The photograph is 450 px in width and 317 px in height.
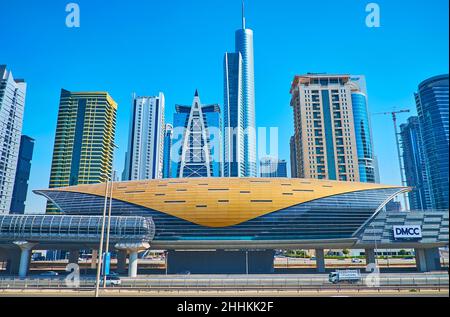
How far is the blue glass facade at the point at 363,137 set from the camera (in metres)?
168

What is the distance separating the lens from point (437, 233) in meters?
66.2

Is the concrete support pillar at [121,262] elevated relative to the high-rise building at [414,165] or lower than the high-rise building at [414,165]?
lower

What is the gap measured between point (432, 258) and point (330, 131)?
104486 millimetres

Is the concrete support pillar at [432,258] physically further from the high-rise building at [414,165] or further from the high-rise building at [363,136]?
the high-rise building at [363,136]

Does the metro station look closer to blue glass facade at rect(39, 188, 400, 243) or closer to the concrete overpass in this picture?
blue glass facade at rect(39, 188, 400, 243)

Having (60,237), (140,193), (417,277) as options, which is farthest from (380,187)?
(60,237)

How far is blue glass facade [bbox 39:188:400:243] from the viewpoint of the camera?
6694 cm

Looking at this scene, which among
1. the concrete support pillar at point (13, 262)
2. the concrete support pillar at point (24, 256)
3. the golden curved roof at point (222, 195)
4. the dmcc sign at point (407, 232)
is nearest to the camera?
the concrete support pillar at point (24, 256)

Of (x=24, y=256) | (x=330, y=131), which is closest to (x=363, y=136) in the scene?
(x=330, y=131)

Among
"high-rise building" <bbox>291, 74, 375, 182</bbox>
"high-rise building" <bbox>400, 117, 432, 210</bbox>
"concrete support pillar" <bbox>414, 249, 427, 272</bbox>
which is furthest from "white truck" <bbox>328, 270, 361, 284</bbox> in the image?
"high-rise building" <bbox>291, 74, 375, 182</bbox>

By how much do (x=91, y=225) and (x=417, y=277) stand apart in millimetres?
57117

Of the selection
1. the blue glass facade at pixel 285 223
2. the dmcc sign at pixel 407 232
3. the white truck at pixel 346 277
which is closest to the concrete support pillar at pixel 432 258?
the dmcc sign at pixel 407 232

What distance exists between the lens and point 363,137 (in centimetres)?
17112
